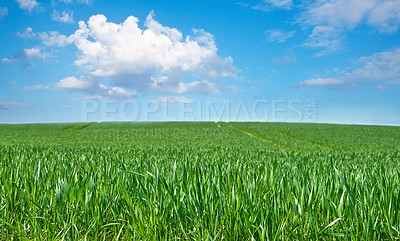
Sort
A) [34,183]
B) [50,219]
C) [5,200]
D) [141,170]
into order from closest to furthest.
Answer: [50,219] < [5,200] < [34,183] < [141,170]

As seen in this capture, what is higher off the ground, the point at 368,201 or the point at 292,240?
the point at 368,201

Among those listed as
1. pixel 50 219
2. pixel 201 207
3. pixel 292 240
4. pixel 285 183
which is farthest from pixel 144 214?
pixel 285 183

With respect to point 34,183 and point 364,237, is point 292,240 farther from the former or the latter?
point 34,183

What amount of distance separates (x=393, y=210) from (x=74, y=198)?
3766 millimetres

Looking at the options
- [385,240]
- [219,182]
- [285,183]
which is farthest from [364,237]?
[219,182]

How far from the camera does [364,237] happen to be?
251cm

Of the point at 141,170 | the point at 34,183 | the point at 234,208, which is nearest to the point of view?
the point at 234,208

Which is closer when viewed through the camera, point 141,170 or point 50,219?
point 50,219

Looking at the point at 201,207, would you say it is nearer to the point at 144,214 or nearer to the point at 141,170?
the point at 144,214

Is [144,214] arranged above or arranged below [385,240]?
above

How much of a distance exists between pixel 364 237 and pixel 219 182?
164cm

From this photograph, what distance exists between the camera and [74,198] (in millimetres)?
2990

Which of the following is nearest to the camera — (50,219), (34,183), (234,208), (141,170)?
(234,208)

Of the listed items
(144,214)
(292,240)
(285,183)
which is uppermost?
(285,183)
